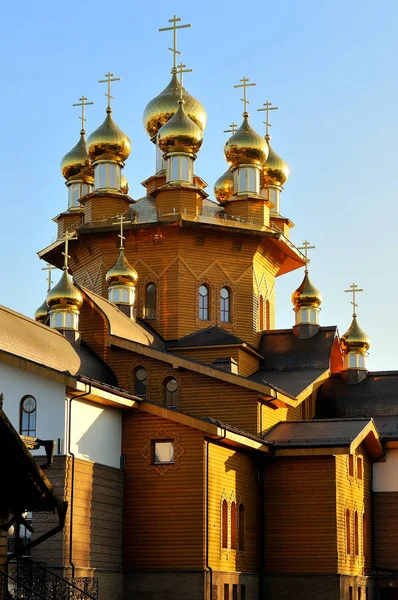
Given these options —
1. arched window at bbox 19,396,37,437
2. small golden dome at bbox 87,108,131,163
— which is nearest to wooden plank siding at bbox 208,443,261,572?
arched window at bbox 19,396,37,437

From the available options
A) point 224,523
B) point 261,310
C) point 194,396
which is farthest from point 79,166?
point 224,523

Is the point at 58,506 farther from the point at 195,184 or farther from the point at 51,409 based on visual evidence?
the point at 195,184

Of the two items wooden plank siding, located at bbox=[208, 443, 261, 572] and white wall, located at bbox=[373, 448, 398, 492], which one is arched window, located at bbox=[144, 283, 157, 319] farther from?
white wall, located at bbox=[373, 448, 398, 492]

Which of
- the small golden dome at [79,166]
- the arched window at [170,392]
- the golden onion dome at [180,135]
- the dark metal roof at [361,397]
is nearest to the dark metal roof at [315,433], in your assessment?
the arched window at [170,392]

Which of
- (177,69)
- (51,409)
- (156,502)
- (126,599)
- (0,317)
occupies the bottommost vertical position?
(126,599)

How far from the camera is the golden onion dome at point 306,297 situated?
3394 centimetres

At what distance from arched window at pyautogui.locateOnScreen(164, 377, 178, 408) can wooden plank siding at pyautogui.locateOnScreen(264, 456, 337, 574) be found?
2732 millimetres

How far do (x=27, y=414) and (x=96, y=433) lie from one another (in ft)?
5.60

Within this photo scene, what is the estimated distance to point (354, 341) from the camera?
3553cm

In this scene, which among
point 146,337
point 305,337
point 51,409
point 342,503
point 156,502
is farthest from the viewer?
point 305,337

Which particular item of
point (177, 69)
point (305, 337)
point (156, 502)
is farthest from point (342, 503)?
point (177, 69)

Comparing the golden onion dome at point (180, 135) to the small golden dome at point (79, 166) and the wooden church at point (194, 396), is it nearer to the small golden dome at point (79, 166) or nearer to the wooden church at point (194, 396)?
the wooden church at point (194, 396)

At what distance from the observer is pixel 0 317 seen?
2414 cm

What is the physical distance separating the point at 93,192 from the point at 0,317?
33.4ft
